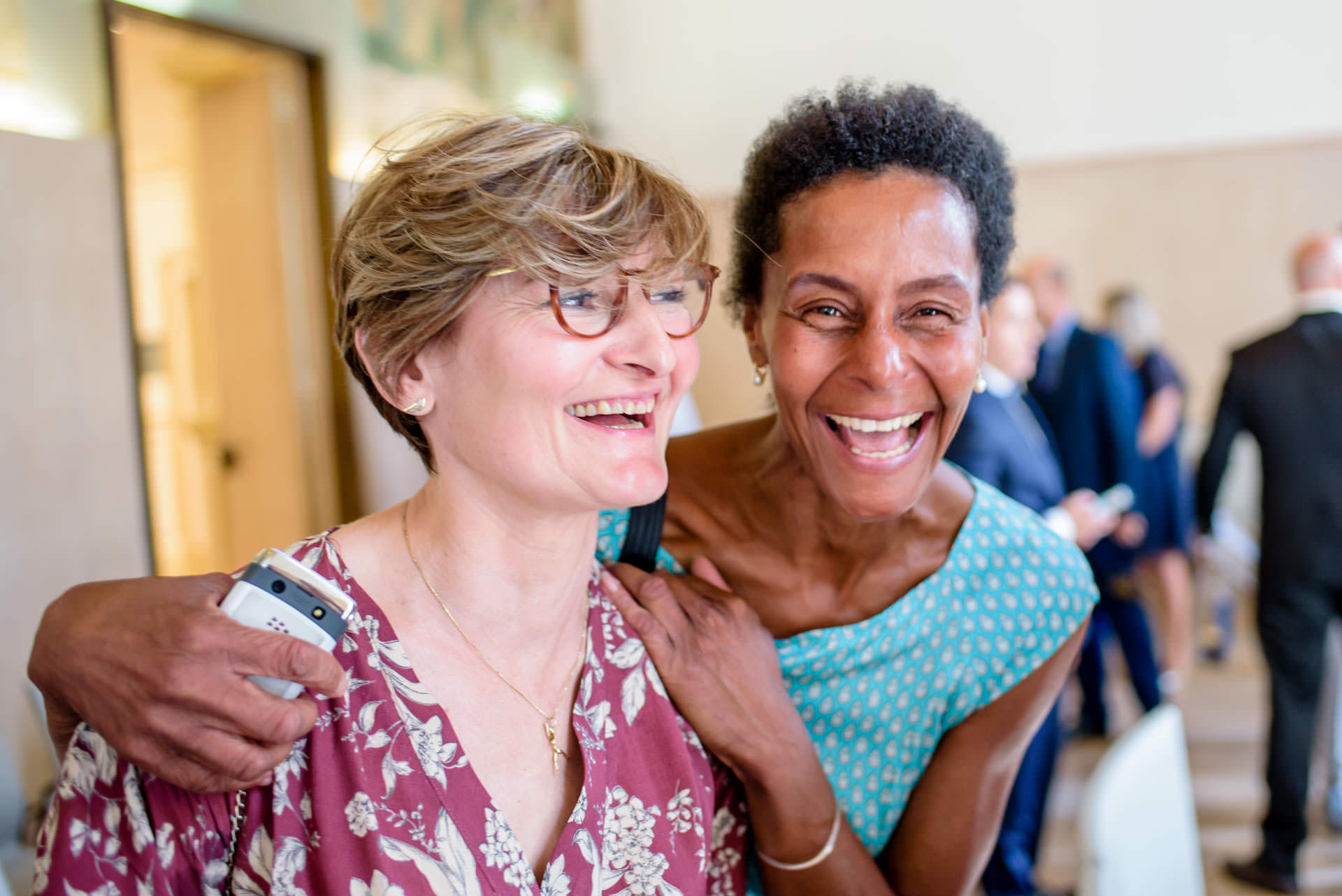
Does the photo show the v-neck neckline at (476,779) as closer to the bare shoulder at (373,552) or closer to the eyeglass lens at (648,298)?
the bare shoulder at (373,552)

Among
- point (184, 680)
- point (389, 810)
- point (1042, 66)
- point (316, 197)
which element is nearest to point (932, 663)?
point (389, 810)

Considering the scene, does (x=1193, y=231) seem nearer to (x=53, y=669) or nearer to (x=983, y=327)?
(x=983, y=327)

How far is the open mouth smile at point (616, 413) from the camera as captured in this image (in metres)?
1.08

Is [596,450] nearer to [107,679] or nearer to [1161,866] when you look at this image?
[107,679]

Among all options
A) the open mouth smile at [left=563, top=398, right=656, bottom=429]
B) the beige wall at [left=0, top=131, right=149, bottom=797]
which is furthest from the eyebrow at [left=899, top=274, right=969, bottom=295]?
the beige wall at [left=0, top=131, right=149, bottom=797]

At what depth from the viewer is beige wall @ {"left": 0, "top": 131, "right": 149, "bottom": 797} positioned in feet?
10.5

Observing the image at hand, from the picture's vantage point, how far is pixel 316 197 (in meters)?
4.64

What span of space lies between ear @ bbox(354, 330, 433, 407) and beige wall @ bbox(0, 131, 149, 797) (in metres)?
2.54

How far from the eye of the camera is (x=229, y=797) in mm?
992

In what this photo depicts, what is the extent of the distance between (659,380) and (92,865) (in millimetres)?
729

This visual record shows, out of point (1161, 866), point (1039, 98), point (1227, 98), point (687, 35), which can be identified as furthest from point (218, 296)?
point (1227, 98)

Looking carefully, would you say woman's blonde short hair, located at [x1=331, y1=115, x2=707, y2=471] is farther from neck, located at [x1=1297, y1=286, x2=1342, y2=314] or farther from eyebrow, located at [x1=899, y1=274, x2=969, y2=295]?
neck, located at [x1=1297, y1=286, x2=1342, y2=314]

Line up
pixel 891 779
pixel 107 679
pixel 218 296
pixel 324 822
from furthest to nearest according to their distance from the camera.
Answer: pixel 218 296
pixel 891 779
pixel 324 822
pixel 107 679

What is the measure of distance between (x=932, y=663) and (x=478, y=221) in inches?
35.8
